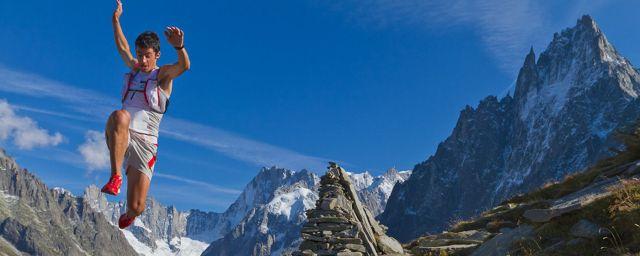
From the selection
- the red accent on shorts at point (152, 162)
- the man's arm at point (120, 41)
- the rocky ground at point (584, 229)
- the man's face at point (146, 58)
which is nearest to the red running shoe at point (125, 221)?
the red accent on shorts at point (152, 162)

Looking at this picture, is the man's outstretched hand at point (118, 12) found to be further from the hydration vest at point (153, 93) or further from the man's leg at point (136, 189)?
the man's leg at point (136, 189)

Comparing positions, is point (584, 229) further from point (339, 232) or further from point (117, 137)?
point (339, 232)

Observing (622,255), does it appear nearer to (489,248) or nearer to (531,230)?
(531,230)

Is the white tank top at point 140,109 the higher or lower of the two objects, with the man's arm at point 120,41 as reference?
lower

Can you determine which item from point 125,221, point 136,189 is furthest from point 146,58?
point 125,221

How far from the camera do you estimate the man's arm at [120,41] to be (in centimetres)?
935

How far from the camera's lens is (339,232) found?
21.7m

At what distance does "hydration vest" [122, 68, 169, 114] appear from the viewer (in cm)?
813

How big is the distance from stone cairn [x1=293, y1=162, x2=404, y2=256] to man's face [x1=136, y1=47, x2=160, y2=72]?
42.3 ft

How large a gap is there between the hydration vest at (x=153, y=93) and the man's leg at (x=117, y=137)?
436 millimetres

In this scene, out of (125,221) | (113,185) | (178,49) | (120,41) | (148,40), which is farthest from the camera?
(120,41)

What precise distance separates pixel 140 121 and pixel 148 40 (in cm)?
137

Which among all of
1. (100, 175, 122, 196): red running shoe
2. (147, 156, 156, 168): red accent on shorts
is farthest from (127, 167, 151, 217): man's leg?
(100, 175, 122, 196): red running shoe

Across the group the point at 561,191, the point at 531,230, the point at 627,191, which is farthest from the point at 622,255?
the point at 561,191
